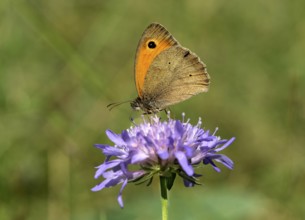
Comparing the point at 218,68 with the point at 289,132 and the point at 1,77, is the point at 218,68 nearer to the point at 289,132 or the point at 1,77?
the point at 289,132

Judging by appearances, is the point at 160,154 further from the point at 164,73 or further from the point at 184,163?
the point at 164,73

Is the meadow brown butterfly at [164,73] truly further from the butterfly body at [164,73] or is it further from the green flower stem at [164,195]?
the green flower stem at [164,195]

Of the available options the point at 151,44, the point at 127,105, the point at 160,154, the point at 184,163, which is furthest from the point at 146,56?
the point at 127,105

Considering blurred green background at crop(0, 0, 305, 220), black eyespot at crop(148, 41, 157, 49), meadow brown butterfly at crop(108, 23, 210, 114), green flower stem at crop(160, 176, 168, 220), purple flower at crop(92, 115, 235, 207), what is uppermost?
blurred green background at crop(0, 0, 305, 220)

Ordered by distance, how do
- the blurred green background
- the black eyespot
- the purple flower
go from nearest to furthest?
the purple flower < the black eyespot < the blurred green background

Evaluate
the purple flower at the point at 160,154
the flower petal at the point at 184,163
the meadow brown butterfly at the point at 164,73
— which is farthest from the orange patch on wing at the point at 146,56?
the flower petal at the point at 184,163

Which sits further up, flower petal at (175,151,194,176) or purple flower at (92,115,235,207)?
purple flower at (92,115,235,207)

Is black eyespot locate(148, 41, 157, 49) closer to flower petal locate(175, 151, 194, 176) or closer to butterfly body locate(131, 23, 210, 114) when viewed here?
butterfly body locate(131, 23, 210, 114)

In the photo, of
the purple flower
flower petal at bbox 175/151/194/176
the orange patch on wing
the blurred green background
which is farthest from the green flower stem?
the blurred green background
